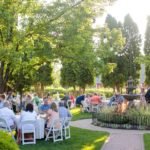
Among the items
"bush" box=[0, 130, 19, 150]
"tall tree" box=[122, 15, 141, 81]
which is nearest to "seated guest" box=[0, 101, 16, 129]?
"bush" box=[0, 130, 19, 150]

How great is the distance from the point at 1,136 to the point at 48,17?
2102 centimetres

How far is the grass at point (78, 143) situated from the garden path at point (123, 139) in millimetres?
280

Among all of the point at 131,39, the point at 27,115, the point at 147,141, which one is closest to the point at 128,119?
the point at 147,141

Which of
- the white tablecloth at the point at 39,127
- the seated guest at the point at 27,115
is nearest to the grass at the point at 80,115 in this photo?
the white tablecloth at the point at 39,127

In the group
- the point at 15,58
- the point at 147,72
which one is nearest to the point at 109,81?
the point at 147,72

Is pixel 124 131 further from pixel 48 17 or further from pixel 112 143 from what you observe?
pixel 48 17

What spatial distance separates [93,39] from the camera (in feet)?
103

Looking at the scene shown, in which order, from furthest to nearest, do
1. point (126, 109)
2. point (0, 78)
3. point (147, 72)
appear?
point (147, 72) < point (0, 78) < point (126, 109)

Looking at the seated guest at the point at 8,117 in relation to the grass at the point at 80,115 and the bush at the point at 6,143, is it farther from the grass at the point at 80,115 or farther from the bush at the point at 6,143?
the grass at the point at 80,115

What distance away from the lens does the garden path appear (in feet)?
44.8

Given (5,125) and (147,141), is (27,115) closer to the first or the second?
(5,125)

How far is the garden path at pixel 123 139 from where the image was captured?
1366cm

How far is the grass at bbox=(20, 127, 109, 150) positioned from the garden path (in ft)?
0.92

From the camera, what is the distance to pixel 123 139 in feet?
50.5
